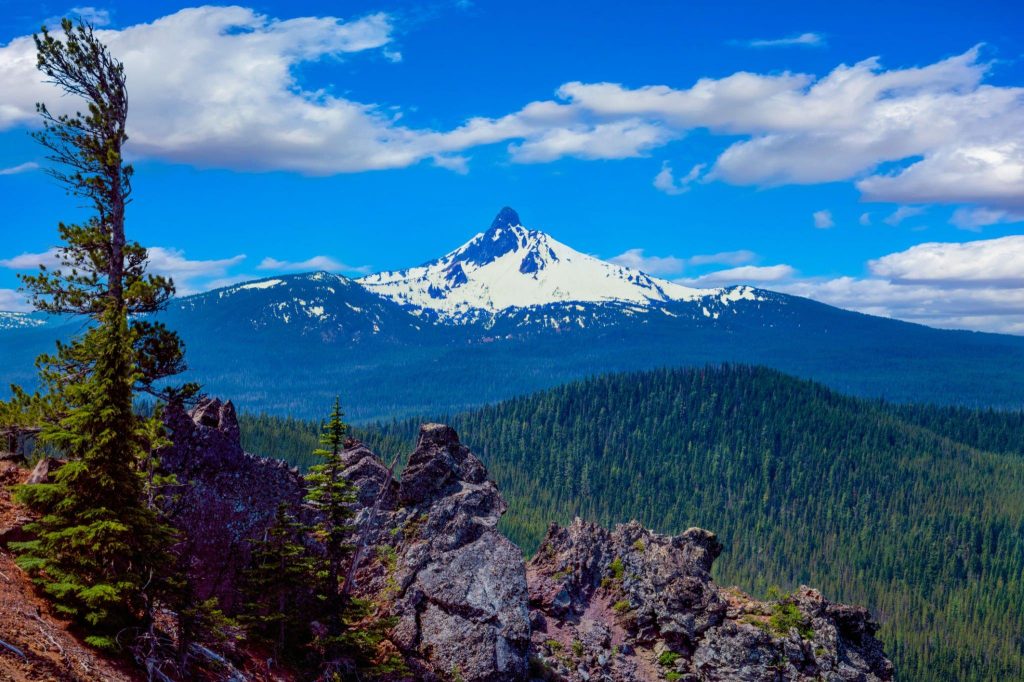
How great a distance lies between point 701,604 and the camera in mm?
49438

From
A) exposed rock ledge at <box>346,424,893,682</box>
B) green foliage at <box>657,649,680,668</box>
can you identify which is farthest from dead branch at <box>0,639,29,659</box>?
green foliage at <box>657,649,680,668</box>

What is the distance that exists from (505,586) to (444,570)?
302 centimetres

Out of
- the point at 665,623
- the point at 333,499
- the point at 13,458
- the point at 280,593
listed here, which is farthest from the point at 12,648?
the point at 665,623

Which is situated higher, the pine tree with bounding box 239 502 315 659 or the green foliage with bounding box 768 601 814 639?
the pine tree with bounding box 239 502 315 659

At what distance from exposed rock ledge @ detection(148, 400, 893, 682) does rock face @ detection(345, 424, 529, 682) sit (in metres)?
0.06

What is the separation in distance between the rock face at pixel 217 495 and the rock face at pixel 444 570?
539 cm

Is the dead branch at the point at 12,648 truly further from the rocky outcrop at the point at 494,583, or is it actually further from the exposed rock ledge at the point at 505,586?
the exposed rock ledge at the point at 505,586

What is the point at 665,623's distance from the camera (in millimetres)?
48219

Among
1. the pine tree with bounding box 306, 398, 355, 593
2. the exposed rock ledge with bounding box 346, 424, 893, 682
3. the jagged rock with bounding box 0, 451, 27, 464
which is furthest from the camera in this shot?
the exposed rock ledge with bounding box 346, 424, 893, 682

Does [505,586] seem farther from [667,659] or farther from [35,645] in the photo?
[35,645]

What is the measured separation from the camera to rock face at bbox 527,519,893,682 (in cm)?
4644

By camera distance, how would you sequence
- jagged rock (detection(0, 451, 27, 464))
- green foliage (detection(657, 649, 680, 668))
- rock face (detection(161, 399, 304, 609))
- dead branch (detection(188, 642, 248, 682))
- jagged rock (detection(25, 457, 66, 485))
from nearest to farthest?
dead branch (detection(188, 642, 248, 682)) → jagged rock (detection(25, 457, 66, 485)) → rock face (detection(161, 399, 304, 609)) → jagged rock (detection(0, 451, 27, 464)) → green foliage (detection(657, 649, 680, 668))

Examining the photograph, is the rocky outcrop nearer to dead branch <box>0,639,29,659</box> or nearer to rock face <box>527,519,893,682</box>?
rock face <box>527,519,893,682</box>

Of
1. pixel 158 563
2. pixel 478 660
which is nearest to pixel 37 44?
pixel 158 563
